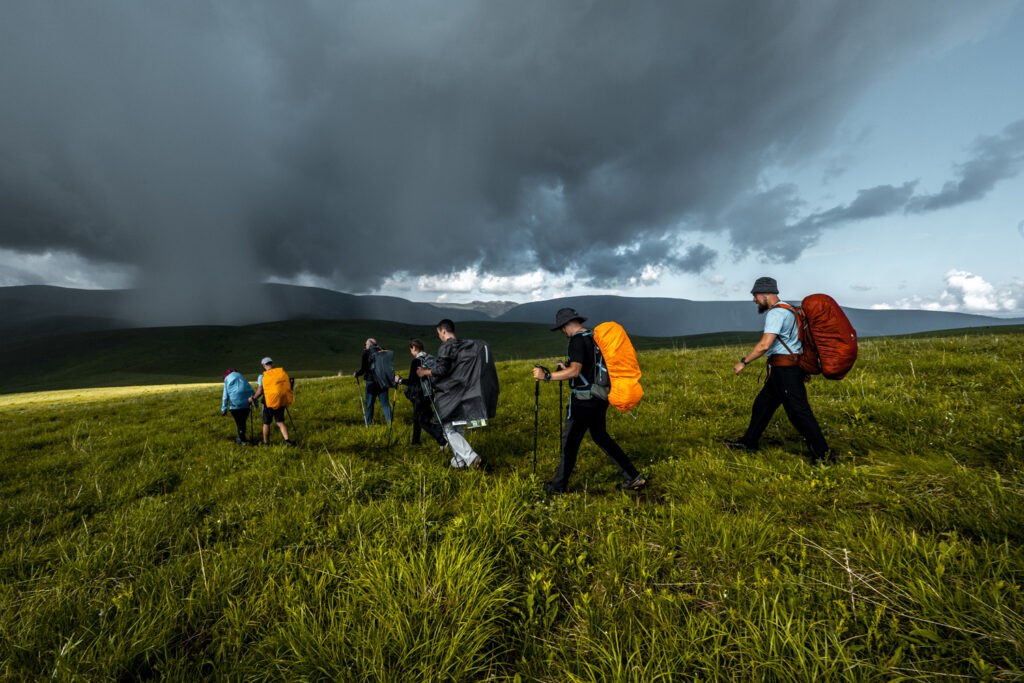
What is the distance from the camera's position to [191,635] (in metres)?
2.88

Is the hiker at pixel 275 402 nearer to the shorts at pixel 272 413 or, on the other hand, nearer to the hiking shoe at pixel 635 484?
the shorts at pixel 272 413

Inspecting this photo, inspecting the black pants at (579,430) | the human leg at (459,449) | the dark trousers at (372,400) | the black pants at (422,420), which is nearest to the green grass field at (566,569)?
the black pants at (579,430)

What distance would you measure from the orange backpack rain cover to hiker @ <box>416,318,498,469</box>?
117 inches

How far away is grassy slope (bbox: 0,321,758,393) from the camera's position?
4870 inches

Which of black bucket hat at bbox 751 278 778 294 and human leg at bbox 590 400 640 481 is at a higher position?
black bucket hat at bbox 751 278 778 294

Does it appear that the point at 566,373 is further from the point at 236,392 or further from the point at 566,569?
the point at 236,392

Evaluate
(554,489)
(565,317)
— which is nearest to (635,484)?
(554,489)

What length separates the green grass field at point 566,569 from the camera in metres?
2.41

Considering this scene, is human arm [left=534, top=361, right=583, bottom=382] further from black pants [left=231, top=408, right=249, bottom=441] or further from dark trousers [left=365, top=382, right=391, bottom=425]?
black pants [left=231, top=408, right=249, bottom=441]

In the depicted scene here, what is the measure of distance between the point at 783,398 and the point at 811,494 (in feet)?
6.79

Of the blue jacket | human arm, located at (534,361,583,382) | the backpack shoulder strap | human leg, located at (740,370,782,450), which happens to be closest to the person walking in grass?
human arm, located at (534,361,583,382)

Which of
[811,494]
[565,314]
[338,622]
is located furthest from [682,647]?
[565,314]

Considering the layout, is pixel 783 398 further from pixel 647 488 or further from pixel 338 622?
pixel 338 622

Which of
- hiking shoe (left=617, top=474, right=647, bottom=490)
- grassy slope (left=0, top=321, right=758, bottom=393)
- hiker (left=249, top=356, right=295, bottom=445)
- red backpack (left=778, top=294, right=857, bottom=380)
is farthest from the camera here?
grassy slope (left=0, top=321, right=758, bottom=393)
